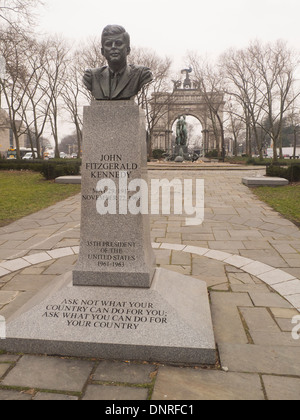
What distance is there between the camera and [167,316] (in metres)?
3.28

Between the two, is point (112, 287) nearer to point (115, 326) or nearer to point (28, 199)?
point (115, 326)

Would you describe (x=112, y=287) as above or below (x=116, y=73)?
below

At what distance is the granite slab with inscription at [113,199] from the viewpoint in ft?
11.9

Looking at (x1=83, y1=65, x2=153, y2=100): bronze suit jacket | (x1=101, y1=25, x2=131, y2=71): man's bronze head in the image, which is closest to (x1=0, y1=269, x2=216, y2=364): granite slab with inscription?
(x1=83, y1=65, x2=153, y2=100): bronze suit jacket

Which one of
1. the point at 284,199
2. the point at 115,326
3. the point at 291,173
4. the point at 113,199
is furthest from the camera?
the point at 291,173

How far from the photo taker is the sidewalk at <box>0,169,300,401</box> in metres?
2.62

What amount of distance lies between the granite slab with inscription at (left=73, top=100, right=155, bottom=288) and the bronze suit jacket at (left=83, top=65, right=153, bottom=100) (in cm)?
11

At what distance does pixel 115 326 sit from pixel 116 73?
273 cm

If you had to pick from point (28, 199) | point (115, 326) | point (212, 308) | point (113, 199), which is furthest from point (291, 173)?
point (115, 326)

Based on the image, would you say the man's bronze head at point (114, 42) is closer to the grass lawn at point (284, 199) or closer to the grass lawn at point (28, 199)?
the grass lawn at point (28, 199)

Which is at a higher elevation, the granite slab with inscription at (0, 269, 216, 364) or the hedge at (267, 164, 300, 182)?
the hedge at (267, 164, 300, 182)

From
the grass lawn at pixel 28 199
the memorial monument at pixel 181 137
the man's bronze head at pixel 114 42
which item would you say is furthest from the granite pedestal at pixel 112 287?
the memorial monument at pixel 181 137

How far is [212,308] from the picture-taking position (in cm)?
393

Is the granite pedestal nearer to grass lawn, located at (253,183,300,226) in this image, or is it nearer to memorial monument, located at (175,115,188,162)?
grass lawn, located at (253,183,300,226)
